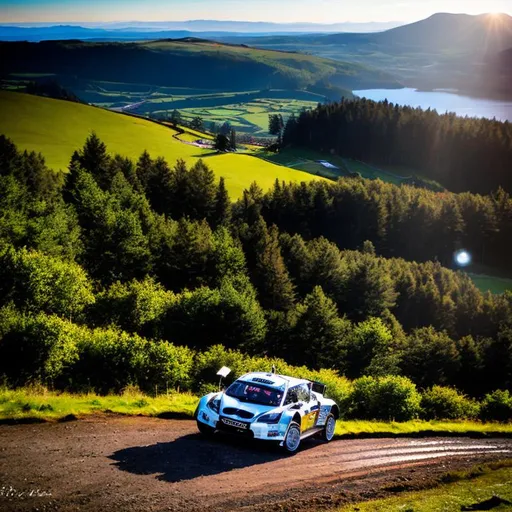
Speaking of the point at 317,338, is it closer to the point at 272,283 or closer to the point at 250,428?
the point at 272,283

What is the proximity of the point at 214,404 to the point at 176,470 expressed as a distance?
12.5 ft

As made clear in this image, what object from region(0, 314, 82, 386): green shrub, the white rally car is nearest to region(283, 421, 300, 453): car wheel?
the white rally car

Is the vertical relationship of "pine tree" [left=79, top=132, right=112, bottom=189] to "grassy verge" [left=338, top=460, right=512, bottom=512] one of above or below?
above

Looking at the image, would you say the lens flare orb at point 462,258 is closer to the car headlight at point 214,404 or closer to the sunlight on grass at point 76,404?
the sunlight on grass at point 76,404

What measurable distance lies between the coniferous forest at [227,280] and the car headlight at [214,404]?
30.1ft

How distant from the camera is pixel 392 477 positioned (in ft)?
61.7

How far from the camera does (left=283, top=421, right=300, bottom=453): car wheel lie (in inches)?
771

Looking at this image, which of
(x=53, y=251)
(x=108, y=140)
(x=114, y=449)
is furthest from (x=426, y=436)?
(x=108, y=140)

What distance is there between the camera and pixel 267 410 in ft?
64.1

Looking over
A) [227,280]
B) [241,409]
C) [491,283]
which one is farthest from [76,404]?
[491,283]

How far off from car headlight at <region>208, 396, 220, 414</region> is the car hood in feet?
0.60

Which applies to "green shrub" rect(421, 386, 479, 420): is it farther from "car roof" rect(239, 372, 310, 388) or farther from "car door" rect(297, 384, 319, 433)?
"car roof" rect(239, 372, 310, 388)

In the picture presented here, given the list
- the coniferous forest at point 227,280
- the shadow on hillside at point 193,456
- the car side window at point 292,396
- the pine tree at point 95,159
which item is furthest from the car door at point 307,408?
the pine tree at point 95,159

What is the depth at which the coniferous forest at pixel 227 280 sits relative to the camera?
3262 centimetres
